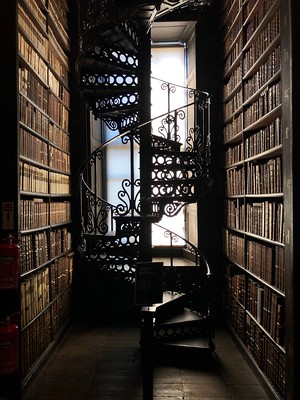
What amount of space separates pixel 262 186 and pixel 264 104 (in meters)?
0.65

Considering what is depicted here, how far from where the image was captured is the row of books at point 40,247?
10.00 ft

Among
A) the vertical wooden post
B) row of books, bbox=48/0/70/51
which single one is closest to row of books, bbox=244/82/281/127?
the vertical wooden post

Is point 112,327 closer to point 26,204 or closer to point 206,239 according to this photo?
point 206,239

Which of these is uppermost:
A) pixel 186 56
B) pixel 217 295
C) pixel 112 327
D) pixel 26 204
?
pixel 186 56

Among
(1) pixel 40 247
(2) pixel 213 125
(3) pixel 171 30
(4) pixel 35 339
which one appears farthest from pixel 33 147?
(3) pixel 171 30

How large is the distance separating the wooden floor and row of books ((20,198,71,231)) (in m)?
1.27

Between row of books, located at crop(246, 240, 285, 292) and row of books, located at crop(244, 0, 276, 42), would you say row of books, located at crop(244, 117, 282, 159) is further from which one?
row of books, located at crop(244, 0, 276, 42)

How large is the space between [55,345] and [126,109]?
2.48 m

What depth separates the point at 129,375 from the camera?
3.33m

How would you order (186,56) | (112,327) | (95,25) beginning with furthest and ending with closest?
1. (186,56)
2. (112,327)
3. (95,25)

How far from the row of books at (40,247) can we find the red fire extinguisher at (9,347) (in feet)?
1.93

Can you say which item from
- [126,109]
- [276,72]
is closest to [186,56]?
[126,109]

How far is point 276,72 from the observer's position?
277 centimetres

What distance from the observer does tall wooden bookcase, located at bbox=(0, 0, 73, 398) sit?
2.62 metres
